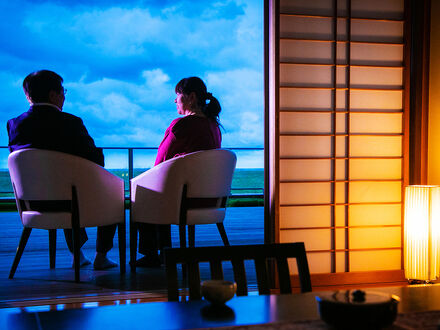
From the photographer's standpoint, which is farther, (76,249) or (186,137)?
(186,137)

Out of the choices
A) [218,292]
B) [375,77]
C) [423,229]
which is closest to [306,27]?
[375,77]

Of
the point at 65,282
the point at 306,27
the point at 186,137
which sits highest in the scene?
the point at 306,27

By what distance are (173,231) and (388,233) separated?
2.70 metres

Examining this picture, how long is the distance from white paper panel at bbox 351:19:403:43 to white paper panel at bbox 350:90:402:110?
1.06ft

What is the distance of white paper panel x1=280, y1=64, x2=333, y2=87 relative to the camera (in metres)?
2.75

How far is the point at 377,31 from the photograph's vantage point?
2.86 m

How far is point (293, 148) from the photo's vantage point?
2.78 metres

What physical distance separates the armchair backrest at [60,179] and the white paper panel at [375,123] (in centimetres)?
151

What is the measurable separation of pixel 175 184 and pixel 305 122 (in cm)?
86

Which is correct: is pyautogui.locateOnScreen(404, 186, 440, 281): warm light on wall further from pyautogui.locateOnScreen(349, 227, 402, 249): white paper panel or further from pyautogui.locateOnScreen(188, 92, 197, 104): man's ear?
pyautogui.locateOnScreen(188, 92, 197, 104): man's ear

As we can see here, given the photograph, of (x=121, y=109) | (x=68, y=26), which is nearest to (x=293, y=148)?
(x=68, y=26)

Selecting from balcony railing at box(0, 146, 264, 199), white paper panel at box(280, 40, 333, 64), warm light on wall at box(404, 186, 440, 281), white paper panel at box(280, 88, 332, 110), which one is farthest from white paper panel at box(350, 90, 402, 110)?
balcony railing at box(0, 146, 264, 199)

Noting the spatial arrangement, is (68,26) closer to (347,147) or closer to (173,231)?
(173,231)

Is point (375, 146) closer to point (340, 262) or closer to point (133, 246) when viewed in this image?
point (340, 262)
